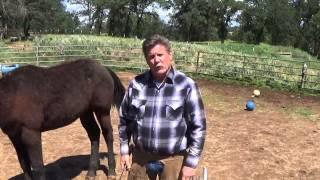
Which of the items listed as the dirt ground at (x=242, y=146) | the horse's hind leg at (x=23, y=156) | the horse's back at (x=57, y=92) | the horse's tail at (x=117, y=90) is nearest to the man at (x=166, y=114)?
the horse's back at (x=57, y=92)

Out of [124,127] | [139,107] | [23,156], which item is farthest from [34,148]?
[139,107]

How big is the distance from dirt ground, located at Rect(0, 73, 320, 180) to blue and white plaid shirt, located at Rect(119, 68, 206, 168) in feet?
9.98

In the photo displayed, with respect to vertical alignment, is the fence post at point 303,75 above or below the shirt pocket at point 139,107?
below

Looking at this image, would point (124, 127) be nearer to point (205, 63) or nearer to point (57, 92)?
point (57, 92)

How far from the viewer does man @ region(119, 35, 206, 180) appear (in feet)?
8.50

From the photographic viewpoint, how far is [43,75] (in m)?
4.71

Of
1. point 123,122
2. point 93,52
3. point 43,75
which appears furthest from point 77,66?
point 93,52

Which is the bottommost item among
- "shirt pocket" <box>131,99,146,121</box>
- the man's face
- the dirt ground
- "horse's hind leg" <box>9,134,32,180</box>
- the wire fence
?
the dirt ground

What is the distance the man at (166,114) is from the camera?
2.59m

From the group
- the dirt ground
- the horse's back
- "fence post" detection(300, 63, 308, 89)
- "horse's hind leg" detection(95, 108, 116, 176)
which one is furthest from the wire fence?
the horse's back

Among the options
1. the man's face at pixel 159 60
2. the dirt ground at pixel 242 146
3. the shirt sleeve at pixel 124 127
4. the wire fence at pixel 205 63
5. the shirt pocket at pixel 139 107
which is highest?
the man's face at pixel 159 60

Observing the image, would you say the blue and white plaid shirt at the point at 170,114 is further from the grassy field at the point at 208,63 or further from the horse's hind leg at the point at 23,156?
the grassy field at the point at 208,63

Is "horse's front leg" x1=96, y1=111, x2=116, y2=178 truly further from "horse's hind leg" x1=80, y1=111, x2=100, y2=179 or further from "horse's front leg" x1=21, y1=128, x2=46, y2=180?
"horse's front leg" x1=21, y1=128, x2=46, y2=180

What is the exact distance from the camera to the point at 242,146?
273 inches
